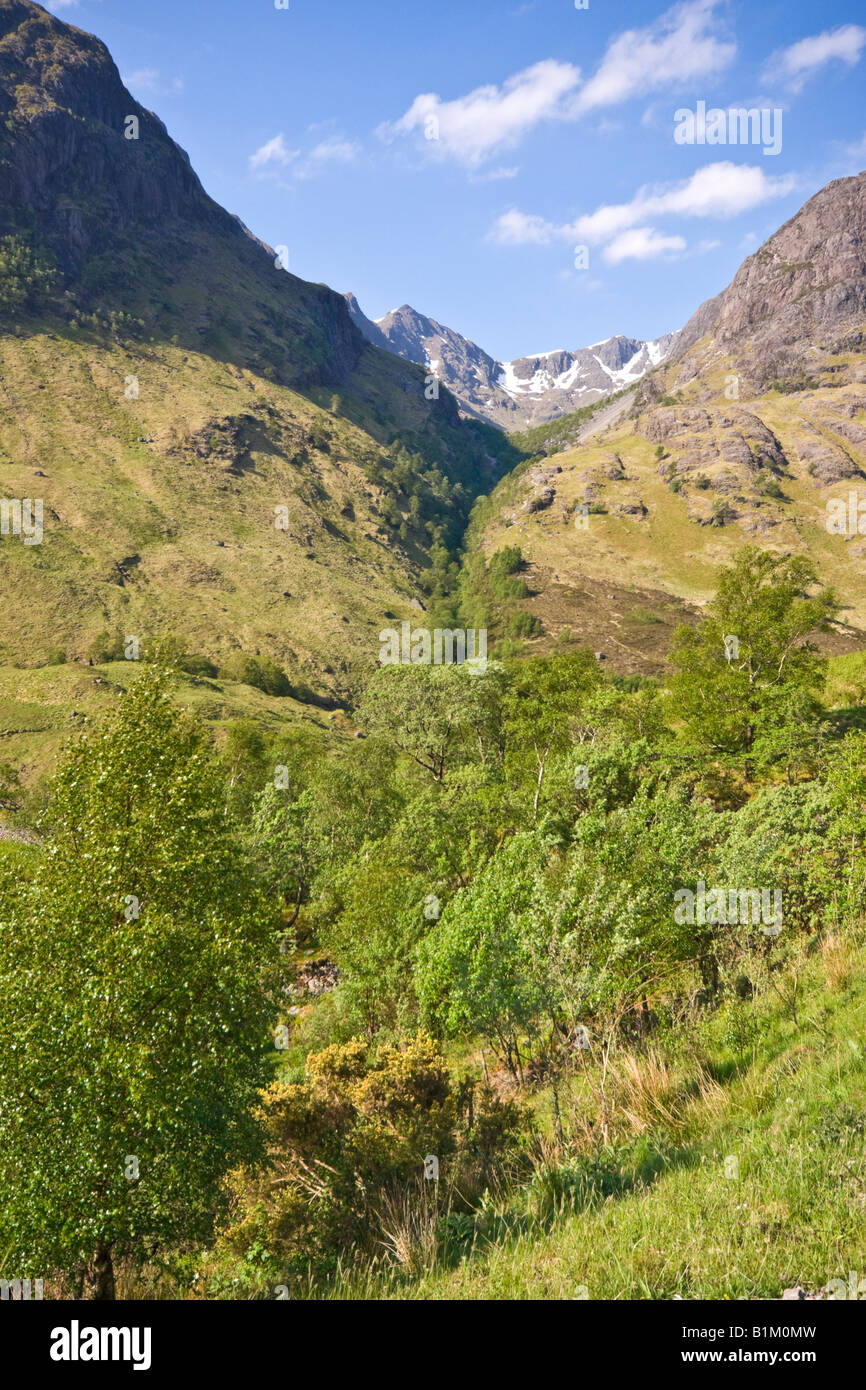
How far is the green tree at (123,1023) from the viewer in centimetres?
1127

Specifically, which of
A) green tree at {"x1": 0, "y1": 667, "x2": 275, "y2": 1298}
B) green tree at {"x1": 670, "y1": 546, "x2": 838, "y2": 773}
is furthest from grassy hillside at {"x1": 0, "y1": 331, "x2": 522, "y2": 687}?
green tree at {"x1": 0, "y1": 667, "x2": 275, "y2": 1298}

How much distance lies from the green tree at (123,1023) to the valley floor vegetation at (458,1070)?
67 millimetres

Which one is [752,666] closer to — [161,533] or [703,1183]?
[703,1183]

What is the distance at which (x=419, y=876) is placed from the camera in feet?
92.9

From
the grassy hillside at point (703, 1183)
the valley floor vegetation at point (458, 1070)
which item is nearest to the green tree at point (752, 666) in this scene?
the valley floor vegetation at point (458, 1070)

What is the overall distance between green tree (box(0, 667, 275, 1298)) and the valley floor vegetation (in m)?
0.07

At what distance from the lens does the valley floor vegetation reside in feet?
20.3

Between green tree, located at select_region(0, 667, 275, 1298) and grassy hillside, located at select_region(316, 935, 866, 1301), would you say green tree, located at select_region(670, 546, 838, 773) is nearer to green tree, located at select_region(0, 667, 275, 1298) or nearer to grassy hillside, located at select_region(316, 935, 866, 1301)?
grassy hillside, located at select_region(316, 935, 866, 1301)

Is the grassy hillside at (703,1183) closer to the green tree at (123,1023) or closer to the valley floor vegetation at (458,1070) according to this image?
the valley floor vegetation at (458,1070)

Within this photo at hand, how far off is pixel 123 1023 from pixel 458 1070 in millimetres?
11763

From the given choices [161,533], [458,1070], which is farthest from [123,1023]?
[161,533]

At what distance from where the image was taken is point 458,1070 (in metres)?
20.6
